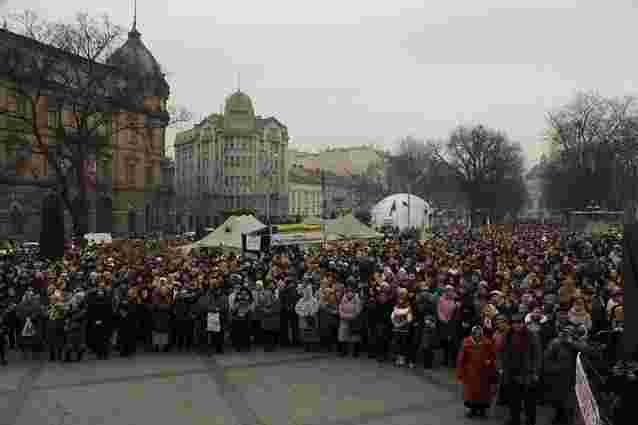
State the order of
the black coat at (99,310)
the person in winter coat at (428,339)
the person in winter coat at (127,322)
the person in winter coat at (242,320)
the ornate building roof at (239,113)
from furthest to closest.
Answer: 1. the ornate building roof at (239,113)
2. the person in winter coat at (242,320)
3. the person in winter coat at (127,322)
4. the black coat at (99,310)
5. the person in winter coat at (428,339)

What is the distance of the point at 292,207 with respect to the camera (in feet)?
343

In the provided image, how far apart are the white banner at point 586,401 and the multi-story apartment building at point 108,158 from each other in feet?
91.9

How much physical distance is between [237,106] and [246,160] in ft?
33.0

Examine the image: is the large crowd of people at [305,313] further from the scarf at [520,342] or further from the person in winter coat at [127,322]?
the scarf at [520,342]

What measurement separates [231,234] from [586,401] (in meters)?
19.0

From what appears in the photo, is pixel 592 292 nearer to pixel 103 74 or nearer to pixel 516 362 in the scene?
pixel 516 362

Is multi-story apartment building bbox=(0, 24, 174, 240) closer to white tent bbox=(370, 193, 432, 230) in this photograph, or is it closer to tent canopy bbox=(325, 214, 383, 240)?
tent canopy bbox=(325, 214, 383, 240)

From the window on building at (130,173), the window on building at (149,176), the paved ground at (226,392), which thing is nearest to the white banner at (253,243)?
the paved ground at (226,392)

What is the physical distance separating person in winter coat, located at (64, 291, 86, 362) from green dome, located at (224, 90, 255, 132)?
282 ft

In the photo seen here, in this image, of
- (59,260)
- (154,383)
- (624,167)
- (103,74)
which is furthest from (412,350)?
(624,167)

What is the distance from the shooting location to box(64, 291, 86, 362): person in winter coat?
11.6 m

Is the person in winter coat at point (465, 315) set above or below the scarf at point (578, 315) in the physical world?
below

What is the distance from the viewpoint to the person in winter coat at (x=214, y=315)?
12.2 metres

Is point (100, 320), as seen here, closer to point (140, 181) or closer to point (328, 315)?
point (328, 315)
